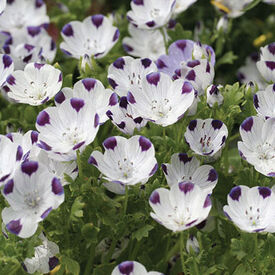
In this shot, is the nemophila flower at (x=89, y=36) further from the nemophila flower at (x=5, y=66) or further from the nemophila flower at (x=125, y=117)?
the nemophila flower at (x=125, y=117)

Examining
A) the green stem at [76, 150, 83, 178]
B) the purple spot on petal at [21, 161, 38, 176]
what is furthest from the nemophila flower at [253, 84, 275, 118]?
the purple spot on petal at [21, 161, 38, 176]

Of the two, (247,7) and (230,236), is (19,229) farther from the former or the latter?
(247,7)

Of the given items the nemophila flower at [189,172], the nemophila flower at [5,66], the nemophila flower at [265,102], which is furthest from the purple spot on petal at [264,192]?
the nemophila flower at [5,66]

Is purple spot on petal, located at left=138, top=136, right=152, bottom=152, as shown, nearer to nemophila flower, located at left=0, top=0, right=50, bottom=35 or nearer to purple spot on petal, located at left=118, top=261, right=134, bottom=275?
purple spot on petal, located at left=118, top=261, right=134, bottom=275

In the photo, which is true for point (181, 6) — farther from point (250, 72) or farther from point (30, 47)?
point (30, 47)

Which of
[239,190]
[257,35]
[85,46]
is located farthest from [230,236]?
[257,35]

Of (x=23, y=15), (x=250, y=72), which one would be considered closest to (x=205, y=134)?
(x=250, y=72)
